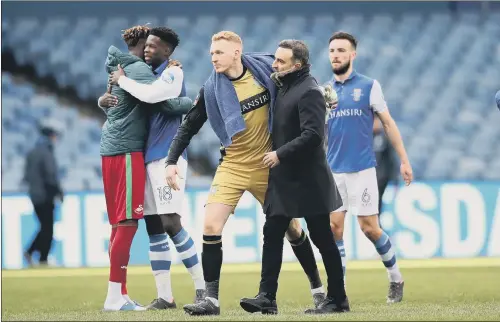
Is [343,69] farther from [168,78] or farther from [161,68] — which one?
[168,78]

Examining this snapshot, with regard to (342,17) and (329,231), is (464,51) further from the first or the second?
(329,231)

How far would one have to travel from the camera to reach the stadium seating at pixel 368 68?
1906cm

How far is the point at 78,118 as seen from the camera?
19891 millimetres

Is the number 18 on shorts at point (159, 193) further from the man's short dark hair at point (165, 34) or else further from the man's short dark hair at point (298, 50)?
the man's short dark hair at point (298, 50)

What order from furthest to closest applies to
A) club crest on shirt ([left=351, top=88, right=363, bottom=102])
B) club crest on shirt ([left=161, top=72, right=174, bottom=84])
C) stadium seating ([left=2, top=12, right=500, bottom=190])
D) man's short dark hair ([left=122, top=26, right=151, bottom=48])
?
stadium seating ([left=2, top=12, right=500, bottom=190])
club crest on shirt ([left=351, top=88, right=363, bottom=102])
man's short dark hair ([left=122, top=26, right=151, bottom=48])
club crest on shirt ([left=161, top=72, right=174, bottom=84])

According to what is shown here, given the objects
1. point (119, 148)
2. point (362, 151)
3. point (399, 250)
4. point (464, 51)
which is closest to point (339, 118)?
point (362, 151)

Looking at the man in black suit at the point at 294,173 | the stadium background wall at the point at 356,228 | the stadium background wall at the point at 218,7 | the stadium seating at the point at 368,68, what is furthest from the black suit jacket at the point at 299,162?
the stadium background wall at the point at 218,7

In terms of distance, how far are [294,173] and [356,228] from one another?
7710 millimetres

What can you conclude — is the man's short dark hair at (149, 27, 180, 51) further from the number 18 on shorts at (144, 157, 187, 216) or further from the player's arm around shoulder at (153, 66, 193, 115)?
the number 18 on shorts at (144, 157, 187, 216)

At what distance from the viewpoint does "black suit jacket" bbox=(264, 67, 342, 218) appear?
7086 millimetres

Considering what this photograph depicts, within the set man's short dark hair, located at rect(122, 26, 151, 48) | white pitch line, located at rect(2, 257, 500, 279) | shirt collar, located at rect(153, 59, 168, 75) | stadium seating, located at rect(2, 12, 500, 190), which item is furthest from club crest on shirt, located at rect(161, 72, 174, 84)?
stadium seating, located at rect(2, 12, 500, 190)

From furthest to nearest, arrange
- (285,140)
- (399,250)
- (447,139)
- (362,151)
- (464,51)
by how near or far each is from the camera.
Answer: (464,51), (447,139), (399,250), (362,151), (285,140)

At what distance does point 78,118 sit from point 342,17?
17.2 ft

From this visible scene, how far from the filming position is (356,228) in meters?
14.8
